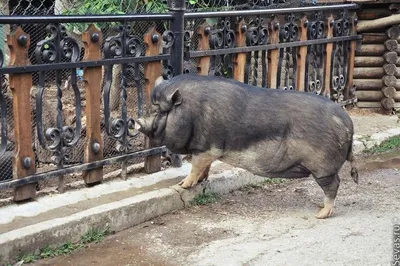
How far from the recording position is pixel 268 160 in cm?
500

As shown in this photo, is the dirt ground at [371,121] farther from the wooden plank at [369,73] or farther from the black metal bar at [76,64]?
the black metal bar at [76,64]

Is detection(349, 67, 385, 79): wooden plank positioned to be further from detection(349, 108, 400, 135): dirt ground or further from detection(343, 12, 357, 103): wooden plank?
detection(349, 108, 400, 135): dirt ground

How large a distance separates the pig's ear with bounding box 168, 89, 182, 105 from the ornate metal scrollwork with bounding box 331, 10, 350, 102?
3.69 meters

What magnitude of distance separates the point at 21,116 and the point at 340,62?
4.93 meters

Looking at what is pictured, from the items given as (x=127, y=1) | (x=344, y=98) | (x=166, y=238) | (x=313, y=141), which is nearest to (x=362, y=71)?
(x=344, y=98)

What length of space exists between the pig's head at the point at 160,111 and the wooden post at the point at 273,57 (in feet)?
6.72

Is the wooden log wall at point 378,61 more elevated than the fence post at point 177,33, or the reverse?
the fence post at point 177,33

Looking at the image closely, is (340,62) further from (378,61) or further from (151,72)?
(151,72)

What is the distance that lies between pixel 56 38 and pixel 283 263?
2.13m

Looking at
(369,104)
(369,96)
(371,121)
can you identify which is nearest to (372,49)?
(369,96)

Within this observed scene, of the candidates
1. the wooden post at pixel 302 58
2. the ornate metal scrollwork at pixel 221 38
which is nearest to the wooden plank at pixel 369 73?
the wooden post at pixel 302 58

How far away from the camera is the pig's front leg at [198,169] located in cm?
507

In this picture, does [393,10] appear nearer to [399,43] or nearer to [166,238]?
[399,43]

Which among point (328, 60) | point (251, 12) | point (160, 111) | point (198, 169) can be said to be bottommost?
point (198, 169)
